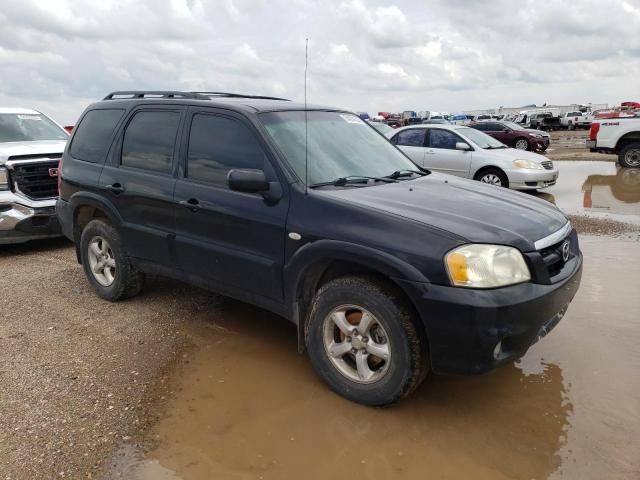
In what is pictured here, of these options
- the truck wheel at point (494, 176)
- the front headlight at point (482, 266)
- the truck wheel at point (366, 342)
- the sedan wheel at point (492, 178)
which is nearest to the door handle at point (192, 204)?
the truck wheel at point (366, 342)

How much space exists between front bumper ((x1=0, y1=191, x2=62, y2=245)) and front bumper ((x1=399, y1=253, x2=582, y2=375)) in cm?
567

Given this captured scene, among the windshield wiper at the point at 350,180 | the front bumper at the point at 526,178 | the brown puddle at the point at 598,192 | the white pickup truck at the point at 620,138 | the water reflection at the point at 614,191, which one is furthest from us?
the white pickup truck at the point at 620,138

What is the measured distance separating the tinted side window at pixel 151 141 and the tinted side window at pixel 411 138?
7821 mm

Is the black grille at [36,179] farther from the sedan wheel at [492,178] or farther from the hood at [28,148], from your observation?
the sedan wheel at [492,178]

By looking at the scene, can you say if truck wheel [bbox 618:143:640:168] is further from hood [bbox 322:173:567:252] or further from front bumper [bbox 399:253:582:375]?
front bumper [bbox 399:253:582:375]

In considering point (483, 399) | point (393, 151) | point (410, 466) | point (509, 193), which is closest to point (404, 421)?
point (410, 466)

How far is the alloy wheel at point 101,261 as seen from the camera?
16.5 feet

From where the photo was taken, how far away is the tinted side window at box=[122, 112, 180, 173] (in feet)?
14.1

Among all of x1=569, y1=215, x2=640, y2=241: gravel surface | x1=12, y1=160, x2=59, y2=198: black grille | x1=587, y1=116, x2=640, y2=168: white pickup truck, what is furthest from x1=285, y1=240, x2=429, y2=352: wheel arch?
x1=587, y1=116, x2=640, y2=168: white pickup truck

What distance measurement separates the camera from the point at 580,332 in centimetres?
436

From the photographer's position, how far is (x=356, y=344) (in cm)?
328

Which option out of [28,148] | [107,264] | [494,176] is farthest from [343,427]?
[494,176]

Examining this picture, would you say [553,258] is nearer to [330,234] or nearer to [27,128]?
[330,234]

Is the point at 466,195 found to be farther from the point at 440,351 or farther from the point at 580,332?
the point at 580,332
